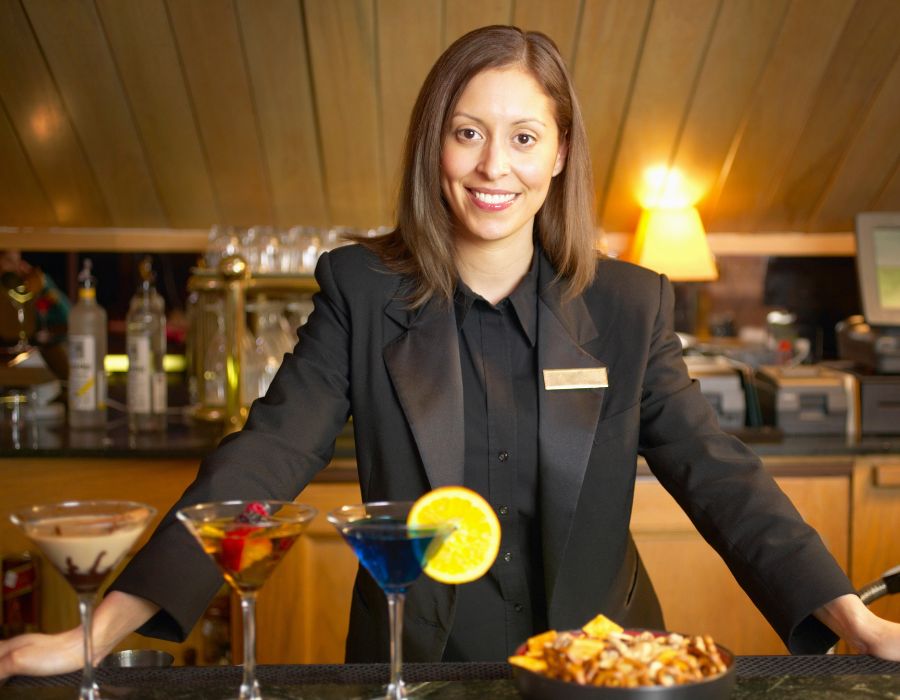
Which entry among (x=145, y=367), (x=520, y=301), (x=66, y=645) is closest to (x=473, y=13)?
(x=145, y=367)

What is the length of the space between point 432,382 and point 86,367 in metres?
1.82

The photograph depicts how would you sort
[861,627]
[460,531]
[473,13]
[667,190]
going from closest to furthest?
[460,531]
[861,627]
[473,13]
[667,190]

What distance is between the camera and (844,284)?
4.19 metres

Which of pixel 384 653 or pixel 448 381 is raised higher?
pixel 448 381

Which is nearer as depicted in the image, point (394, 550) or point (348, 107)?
point (394, 550)

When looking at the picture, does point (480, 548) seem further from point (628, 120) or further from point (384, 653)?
point (628, 120)

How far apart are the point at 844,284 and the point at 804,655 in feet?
9.98

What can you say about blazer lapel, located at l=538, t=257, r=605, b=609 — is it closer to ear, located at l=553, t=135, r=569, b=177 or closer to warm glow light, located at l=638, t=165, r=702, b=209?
ear, located at l=553, t=135, r=569, b=177

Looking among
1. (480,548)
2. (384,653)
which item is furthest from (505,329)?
(480,548)

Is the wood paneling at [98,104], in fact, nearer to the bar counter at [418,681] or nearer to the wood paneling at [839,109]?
the wood paneling at [839,109]

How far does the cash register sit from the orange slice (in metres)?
2.38

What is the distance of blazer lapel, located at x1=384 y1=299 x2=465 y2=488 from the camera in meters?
1.72

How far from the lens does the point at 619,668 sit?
3.44 feet

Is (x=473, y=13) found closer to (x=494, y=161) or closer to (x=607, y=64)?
(x=607, y=64)
